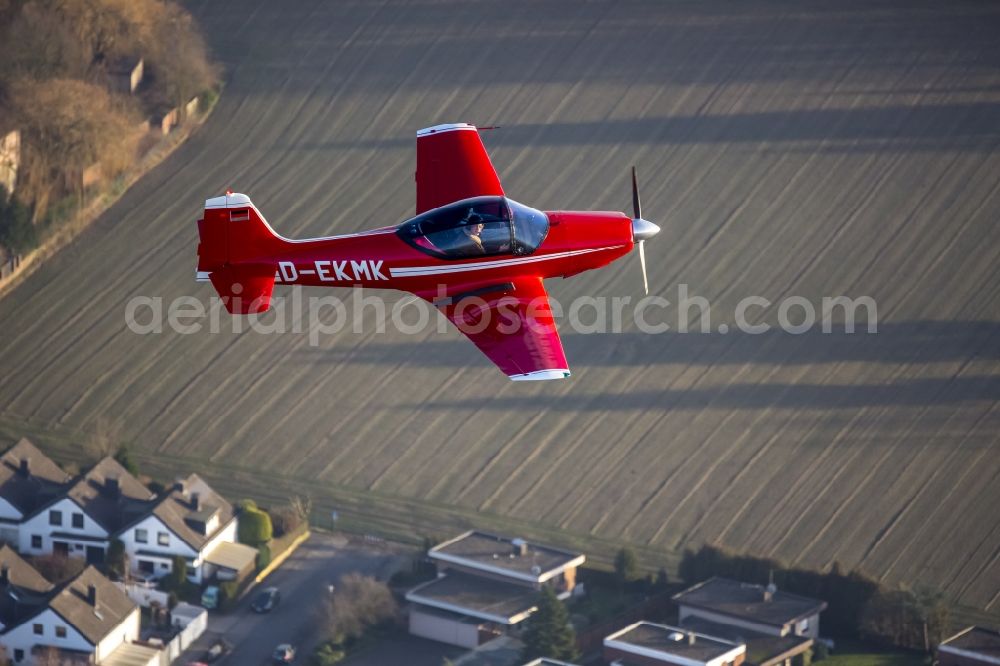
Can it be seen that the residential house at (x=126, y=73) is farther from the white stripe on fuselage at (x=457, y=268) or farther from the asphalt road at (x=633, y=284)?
the white stripe on fuselage at (x=457, y=268)

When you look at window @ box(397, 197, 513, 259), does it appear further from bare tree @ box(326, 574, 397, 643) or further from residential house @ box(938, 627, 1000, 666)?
residential house @ box(938, 627, 1000, 666)

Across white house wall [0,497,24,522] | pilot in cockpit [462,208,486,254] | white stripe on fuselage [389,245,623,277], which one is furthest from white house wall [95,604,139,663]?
pilot in cockpit [462,208,486,254]

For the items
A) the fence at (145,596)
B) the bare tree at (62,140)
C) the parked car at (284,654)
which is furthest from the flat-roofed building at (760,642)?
the bare tree at (62,140)

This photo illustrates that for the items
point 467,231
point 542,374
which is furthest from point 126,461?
point 542,374

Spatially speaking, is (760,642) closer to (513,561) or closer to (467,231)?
(513,561)

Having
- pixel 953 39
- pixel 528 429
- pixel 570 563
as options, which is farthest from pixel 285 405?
pixel 953 39

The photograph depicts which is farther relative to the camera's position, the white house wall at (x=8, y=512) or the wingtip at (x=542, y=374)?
the white house wall at (x=8, y=512)
